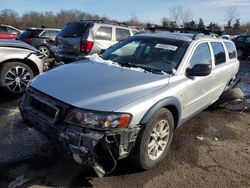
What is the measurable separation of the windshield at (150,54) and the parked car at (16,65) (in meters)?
2.19

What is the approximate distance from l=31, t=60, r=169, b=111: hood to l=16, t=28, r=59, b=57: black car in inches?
478

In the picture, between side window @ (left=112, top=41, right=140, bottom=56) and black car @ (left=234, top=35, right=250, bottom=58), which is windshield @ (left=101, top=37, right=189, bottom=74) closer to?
side window @ (left=112, top=41, right=140, bottom=56)

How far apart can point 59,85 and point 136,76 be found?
996 millimetres

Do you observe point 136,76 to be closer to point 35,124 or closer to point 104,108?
point 104,108

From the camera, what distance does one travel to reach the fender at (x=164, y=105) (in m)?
3.35

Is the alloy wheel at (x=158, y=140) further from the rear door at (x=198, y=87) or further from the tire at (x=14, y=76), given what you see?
the tire at (x=14, y=76)

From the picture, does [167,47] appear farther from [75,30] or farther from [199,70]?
[75,30]

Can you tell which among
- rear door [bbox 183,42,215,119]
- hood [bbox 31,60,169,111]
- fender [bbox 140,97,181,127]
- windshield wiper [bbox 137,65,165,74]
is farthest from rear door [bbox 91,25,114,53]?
fender [bbox 140,97,181,127]

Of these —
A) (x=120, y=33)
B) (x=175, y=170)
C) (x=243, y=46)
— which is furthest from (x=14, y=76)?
(x=243, y=46)

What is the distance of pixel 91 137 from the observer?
304 centimetres

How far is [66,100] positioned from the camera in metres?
3.28

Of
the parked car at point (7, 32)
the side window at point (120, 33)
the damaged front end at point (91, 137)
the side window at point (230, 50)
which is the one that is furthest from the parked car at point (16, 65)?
the parked car at point (7, 32)

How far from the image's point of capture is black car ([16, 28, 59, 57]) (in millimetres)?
15711

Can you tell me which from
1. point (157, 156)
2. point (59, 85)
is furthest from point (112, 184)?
point (59, 85)
